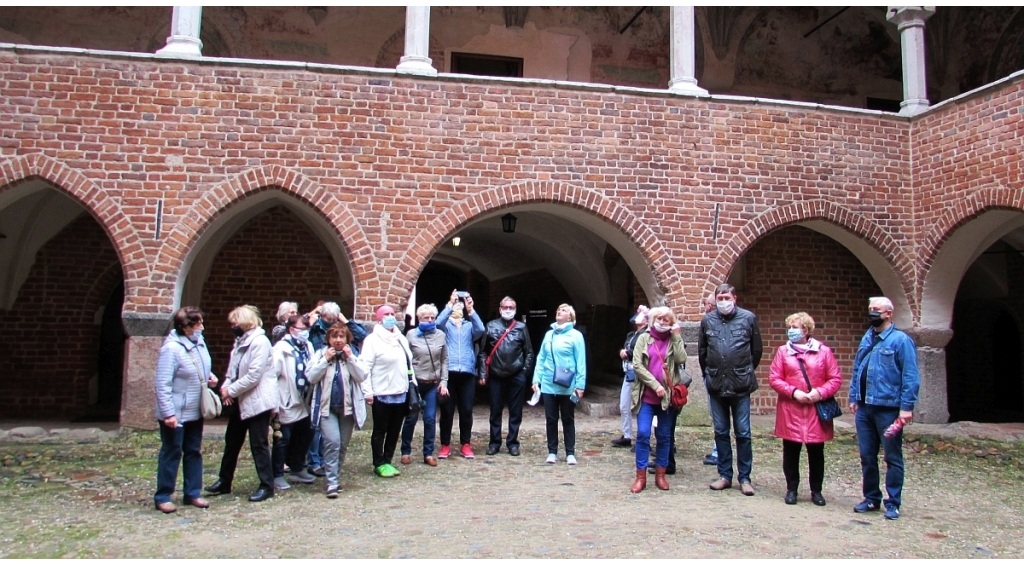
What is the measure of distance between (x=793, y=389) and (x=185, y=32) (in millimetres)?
7892

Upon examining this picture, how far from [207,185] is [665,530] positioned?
258 inches

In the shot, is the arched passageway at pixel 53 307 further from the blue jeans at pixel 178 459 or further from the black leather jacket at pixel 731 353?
the black leather jacket at pixel 731 353

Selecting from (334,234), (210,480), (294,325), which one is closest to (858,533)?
(294,325)

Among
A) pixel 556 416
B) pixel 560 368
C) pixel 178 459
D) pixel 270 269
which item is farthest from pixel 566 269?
pixel 178 459

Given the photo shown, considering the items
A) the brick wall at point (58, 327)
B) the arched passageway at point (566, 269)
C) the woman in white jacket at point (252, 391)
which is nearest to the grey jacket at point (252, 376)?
the woman in white jacket at point (252, 391)

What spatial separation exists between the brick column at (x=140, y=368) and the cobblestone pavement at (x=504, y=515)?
95 centimetres

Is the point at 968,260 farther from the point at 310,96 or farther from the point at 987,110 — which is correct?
the point at 310,96

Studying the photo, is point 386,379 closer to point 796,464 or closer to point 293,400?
point 293,400

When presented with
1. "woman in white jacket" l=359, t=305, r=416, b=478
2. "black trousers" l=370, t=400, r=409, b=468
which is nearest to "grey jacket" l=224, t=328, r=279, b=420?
"woman in white jacket" l=359, t=305, r=416, b=478

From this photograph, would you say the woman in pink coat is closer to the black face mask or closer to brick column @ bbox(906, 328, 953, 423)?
the black face mask

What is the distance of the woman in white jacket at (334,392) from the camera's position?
5.79 m

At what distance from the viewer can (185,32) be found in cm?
915

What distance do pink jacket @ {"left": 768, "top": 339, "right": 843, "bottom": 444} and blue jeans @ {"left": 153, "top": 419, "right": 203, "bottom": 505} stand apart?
13.6 feet

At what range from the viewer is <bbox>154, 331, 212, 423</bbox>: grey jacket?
16.8ft
